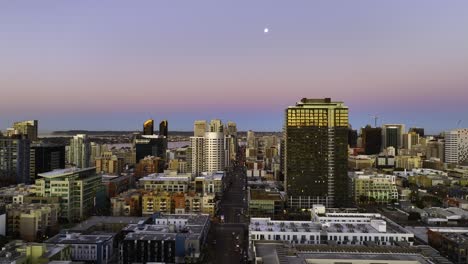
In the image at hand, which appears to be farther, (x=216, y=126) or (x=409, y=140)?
(x=409, y=140)

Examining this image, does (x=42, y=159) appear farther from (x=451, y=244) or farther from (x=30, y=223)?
(x=451, y=244)

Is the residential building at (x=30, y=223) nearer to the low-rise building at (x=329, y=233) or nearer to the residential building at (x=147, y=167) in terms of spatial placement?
the low-rise building at (x=329, y=233)

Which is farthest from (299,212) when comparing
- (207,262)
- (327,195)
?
(207,262)

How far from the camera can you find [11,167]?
2309cm

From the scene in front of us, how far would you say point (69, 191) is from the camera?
639 inches

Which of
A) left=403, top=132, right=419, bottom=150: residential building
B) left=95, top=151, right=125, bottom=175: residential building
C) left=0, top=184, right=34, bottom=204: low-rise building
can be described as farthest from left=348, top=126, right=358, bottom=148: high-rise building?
left=0, top=184, right=34, bottom=204: low-rise building

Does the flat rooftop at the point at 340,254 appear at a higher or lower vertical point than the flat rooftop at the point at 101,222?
higher

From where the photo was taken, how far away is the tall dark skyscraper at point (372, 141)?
48188 mm

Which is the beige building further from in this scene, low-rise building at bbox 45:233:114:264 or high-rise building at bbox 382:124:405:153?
low-rise building at bbox 45:233:114:264

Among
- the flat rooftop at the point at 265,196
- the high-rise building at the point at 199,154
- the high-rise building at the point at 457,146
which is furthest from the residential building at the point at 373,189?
the high-rise building at the point at 457,146

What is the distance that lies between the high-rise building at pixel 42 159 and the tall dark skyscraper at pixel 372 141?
31.5m

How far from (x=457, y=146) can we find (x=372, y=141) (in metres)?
11.4

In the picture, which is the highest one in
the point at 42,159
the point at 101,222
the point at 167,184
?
the point at 42,159

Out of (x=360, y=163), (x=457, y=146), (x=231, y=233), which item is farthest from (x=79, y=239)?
(x=457, y=146)
